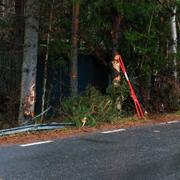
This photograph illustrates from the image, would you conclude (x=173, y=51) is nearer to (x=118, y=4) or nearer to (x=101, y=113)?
(x=118, y=4)

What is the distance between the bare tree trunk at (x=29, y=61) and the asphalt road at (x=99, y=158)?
253cm

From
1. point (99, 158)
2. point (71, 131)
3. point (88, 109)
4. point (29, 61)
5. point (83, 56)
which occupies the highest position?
point (83, 56)

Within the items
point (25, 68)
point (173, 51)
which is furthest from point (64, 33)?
point (173, 51)

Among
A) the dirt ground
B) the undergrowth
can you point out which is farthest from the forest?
the dirt ground

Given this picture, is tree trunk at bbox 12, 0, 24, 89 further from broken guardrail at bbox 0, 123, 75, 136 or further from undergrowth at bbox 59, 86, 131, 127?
broken guardrail at bbox 0, 123, 75, 136

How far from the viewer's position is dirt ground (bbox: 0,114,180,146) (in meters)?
11.8

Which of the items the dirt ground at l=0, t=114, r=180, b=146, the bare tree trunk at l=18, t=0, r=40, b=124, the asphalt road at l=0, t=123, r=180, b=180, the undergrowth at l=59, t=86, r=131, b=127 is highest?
the bare tree trunk at l=18, t=0, r=40, b=124

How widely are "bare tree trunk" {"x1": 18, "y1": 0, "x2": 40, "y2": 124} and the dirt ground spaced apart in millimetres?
1442

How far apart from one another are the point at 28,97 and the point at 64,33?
2938 mm

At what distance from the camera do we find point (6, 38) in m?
15.4

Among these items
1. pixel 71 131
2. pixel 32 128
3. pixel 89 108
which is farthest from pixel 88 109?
pixel 32 128

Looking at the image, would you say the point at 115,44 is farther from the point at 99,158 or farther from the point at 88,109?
the point at 99,158

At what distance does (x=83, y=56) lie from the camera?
60.2 ft

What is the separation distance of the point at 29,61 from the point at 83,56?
182 inches
